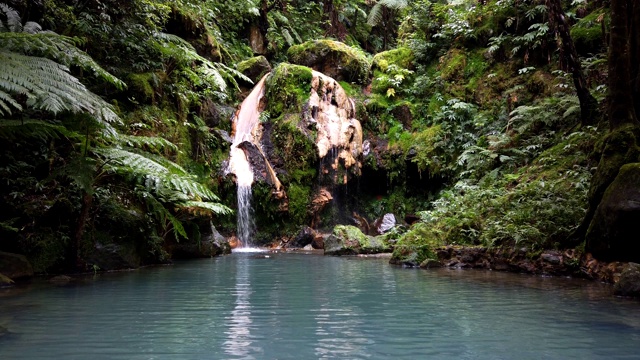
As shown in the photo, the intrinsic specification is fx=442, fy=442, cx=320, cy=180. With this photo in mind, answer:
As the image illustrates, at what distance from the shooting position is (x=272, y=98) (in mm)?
16266

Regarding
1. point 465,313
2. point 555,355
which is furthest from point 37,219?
point 555,355

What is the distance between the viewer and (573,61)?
31.6 feet

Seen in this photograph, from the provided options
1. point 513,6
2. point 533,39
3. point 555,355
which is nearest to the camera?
point 555,355

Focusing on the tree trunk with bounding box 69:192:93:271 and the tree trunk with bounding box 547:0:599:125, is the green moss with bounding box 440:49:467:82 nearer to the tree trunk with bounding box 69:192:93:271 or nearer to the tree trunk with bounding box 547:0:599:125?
the tree trunk with bounding box 547:0:599:125

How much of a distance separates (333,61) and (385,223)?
7.35m

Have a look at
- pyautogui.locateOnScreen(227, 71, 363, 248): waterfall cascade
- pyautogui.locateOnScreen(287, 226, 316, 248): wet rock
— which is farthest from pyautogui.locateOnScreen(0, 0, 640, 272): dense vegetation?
pyautogui.locateOnScreen(287, 226, 316, 248): wet rock

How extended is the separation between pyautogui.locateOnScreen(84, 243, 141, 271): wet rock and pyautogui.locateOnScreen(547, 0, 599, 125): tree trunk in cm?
957

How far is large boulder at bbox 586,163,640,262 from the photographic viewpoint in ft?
19.1

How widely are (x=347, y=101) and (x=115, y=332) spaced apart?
14276mm

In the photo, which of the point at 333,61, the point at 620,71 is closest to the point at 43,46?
the point at 620,71

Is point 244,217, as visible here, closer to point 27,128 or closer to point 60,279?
point 60,279

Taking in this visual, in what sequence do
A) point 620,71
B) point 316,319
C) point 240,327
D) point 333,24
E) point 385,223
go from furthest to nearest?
point 333,24 < point 385,223 < point 620,71 < point 316,319 < point 240,327

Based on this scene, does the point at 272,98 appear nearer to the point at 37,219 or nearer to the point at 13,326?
the point at 37,219

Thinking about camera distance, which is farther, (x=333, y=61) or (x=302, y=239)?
(x=333, y=61)
